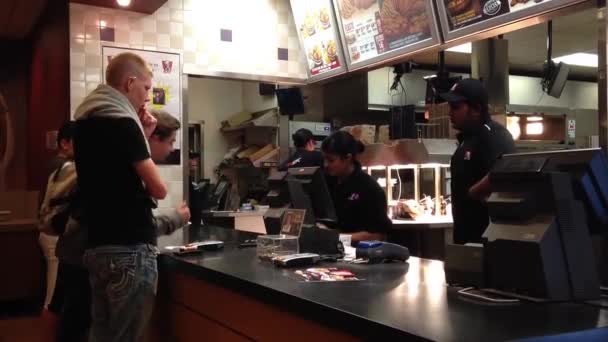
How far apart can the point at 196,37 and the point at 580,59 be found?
718 cm

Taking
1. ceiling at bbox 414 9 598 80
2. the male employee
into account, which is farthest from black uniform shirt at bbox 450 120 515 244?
ceiling at bbox 414 9 598 80

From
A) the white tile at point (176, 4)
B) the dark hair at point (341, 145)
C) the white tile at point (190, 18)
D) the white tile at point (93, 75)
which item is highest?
the white tile at point (176, 4)

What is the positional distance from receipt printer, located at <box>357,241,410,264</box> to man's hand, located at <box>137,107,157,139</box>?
1103 millimetres

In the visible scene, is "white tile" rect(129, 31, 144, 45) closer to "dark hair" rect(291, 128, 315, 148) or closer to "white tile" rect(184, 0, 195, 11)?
"white tile" rect(184, 0, 195, 11)

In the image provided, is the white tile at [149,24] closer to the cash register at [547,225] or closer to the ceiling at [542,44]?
the ceiling at [542,44]

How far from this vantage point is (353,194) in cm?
342

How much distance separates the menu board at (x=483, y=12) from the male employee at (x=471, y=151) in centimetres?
31

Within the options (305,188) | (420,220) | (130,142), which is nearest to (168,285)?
(305,188)

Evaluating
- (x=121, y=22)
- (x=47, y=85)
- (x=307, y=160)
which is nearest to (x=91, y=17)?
(x=121, y=22)

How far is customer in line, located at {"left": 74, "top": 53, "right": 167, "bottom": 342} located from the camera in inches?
85.6

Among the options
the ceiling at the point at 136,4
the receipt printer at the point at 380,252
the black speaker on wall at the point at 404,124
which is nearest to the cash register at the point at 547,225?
the receipt printer at the point at 380,252

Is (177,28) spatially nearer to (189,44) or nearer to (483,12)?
(189,44)

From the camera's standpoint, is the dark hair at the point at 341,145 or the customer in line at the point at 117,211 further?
the dark hair at the point at 341,145

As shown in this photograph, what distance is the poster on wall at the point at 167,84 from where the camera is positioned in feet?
14.6
